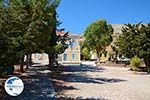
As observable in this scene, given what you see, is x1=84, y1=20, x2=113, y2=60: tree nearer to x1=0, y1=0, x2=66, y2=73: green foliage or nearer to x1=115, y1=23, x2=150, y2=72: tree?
x1=115, y1=23, x2=150, y2=72: tree

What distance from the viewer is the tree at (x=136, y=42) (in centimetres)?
4679

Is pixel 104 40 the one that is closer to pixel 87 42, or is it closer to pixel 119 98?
pixel 87 42

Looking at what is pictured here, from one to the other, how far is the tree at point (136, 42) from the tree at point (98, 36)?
94.3 feet

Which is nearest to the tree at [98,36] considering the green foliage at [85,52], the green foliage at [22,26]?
the green foliage at [85,52]

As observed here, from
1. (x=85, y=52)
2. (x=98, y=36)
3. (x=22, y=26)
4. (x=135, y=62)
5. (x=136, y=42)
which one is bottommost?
(x=135, y=62)

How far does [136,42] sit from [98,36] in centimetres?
3567

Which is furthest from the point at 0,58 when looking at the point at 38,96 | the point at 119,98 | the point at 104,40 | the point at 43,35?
the point at 104,40

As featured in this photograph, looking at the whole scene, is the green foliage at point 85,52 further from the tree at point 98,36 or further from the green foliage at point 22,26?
the green foliage at point 22,26

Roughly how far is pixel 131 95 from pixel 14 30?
325 inches

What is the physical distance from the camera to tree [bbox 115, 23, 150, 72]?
46794 millimetres

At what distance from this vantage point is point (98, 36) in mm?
83000

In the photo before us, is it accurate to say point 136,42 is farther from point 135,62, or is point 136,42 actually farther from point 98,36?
point 98,36

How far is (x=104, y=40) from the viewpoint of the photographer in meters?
81.5

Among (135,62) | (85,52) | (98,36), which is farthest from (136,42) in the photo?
(85,52)
